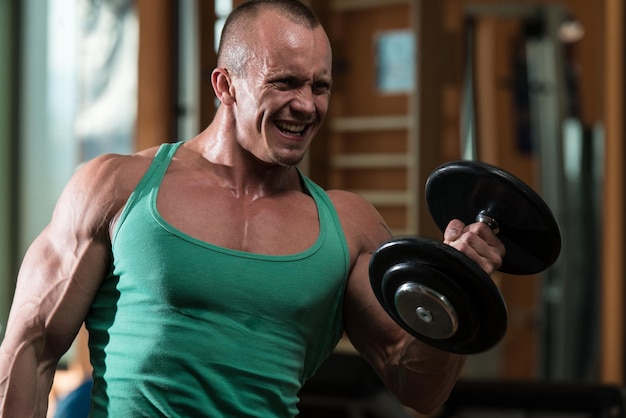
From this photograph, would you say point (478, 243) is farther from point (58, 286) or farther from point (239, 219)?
point (58, 286)

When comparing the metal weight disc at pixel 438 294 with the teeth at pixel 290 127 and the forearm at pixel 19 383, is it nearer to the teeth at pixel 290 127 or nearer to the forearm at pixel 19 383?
the teeth at pixel 290 127

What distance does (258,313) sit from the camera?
1461mm

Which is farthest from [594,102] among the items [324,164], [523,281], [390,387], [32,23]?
[390,387]

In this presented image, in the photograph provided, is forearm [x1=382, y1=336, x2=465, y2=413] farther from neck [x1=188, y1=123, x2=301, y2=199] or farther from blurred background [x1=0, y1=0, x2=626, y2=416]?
blurred background [x1=0, y1=0, x2=626, y2=416]

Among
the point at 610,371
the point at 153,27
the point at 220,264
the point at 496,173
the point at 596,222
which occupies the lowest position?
the point at 610,371

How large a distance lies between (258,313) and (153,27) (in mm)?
2479

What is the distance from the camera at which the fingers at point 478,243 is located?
1.34 metres

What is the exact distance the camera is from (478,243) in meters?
1.35

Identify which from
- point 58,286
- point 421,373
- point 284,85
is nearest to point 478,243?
point 421,373

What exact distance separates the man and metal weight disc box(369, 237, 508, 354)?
0.30 feet

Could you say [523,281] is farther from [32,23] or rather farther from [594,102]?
[32,23]

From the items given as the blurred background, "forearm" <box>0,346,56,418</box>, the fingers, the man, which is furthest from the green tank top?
the blurred background

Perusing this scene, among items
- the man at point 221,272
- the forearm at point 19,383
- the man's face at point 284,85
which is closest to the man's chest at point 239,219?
the man at point 221,272

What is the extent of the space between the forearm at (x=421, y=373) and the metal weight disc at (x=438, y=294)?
101mm
